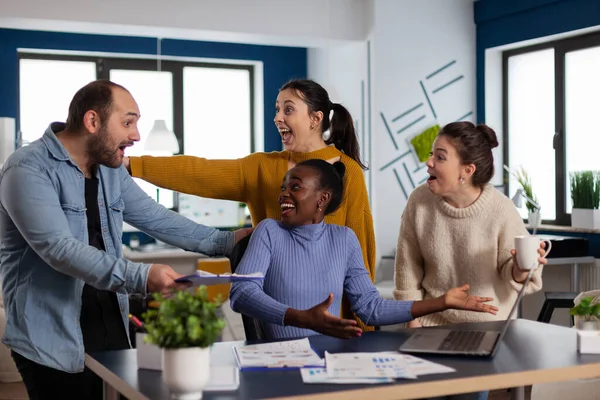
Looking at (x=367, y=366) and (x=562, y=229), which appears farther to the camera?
(x=562, y=229)

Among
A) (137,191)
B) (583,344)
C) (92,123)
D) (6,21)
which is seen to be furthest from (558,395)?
(6,21)

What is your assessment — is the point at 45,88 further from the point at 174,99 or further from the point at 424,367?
the point at 424,367

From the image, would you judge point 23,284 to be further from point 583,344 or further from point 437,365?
point 583,344

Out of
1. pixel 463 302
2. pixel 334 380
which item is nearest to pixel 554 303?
pixel 463 302

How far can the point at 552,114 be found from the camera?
6.43 meters

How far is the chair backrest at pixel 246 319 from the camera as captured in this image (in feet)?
8.57

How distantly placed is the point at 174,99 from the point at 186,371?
6.27 meters

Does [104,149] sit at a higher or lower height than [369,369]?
higher

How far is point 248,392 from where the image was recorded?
72.7 inches

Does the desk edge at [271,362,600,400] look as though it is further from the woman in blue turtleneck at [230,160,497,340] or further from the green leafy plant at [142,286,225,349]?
the woman in blue turtleneck at [230,160,497,340]

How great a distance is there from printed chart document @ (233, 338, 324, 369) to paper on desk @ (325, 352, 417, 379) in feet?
0.16

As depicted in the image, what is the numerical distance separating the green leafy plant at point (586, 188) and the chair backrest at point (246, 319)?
3.65 m

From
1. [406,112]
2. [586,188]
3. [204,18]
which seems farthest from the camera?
[406,112]

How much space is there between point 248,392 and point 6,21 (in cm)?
481
